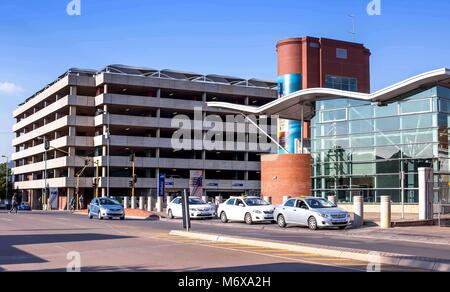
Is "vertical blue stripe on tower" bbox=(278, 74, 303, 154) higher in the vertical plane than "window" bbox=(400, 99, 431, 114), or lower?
higher

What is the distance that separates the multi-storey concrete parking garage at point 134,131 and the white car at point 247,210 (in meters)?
44.6

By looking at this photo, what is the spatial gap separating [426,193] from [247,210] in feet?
30.3

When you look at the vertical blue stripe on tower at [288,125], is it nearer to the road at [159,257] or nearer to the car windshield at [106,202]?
the car windshield at [106,202]

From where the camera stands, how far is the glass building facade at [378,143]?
3631 centimetres

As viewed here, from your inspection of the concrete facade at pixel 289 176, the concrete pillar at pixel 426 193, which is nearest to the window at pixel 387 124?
the concrete facade at pixel 289 176

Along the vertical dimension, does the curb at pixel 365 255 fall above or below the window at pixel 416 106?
below

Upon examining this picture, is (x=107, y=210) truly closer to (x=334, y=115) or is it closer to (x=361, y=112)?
(x=334, y=115)

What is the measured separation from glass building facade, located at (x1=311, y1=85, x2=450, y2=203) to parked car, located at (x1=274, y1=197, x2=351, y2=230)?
1050 centimetres

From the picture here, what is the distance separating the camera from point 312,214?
26266 millimetres

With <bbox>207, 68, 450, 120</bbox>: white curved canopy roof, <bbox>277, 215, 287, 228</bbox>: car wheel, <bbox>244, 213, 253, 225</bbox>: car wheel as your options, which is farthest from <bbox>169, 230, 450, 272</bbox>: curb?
<bbox>207, 68, 450, 120</bbox>: white curved canopy roof

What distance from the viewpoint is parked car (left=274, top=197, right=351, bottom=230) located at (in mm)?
25969

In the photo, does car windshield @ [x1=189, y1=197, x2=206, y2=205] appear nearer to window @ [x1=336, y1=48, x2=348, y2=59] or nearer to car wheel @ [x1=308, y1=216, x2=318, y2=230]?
car wheel @ [x1=308, y1=216, x2=318, y2=230]
